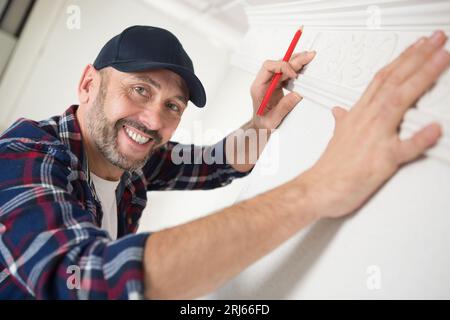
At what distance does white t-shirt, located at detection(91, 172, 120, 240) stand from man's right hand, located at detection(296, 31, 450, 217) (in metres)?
0.75

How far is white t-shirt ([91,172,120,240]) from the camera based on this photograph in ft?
3.32

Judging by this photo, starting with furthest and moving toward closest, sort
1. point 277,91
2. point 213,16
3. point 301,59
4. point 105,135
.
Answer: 1. point 213,16
2. point 105,135
3. point 277,91
4. point 301,59

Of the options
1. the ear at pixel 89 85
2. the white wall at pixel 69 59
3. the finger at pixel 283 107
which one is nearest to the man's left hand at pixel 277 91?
the finger at pixel 283 107

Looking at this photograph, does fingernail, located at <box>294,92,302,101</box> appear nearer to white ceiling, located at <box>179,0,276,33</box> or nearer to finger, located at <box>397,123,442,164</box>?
finger, located at <box>397,123,442,164</box>

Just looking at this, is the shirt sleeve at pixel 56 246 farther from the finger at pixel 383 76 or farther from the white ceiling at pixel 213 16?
the white ceiling at pixel 213 16

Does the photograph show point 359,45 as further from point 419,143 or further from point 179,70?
point 179,70

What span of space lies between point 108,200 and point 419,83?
95 centimetres

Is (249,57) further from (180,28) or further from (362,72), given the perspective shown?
(180,28)

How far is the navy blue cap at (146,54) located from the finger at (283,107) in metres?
0.32

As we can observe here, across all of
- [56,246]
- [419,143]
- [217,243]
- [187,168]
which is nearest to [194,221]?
[217,243]

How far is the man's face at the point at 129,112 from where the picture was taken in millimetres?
989

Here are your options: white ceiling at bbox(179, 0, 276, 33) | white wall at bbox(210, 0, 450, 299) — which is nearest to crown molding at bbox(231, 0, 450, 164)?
white wall at bbox(210, 0, 450, 299)

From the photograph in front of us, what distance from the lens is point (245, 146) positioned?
1088 millimetres
